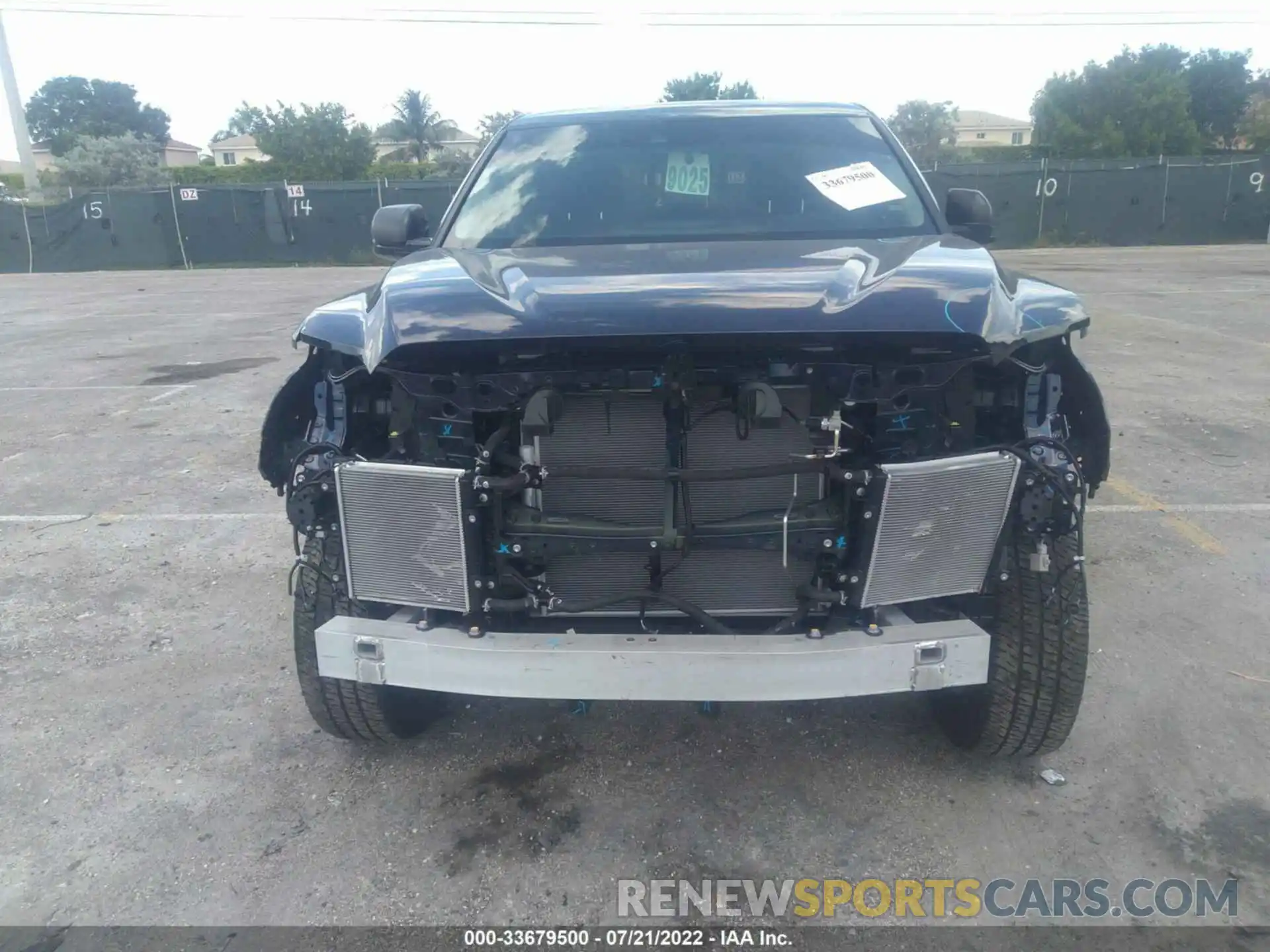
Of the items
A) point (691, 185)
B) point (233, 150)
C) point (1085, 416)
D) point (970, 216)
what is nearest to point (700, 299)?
point (1085, 416)

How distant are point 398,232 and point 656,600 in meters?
2.17

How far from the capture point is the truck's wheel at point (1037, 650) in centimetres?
255

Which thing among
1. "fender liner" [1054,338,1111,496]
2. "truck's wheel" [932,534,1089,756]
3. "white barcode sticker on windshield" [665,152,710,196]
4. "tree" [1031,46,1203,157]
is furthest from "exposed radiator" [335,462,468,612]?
"tree" [1031,46,1203,157]

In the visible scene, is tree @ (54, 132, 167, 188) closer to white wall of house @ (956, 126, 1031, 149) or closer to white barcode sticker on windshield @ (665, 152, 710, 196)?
white barcode sticker on windshield @ (665, 152, 710, 196)

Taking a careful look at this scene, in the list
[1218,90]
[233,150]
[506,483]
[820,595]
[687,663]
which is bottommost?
[687,663]

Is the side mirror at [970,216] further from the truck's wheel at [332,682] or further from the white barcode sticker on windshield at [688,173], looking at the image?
the truck's wheel at [332,682]

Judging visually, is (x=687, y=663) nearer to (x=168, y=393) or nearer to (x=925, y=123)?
(x=168, y=393)

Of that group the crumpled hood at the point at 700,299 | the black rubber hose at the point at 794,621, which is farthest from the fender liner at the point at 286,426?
the black rubber hose at the point at 794,621

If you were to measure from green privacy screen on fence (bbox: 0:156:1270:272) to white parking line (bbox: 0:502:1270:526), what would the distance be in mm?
19878

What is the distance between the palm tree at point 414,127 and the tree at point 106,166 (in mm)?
33641

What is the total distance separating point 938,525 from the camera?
2.33m

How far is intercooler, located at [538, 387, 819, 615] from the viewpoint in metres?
2.40

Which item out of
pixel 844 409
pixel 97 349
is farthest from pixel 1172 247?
pixel 844 409

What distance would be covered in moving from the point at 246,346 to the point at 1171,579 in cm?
1026
